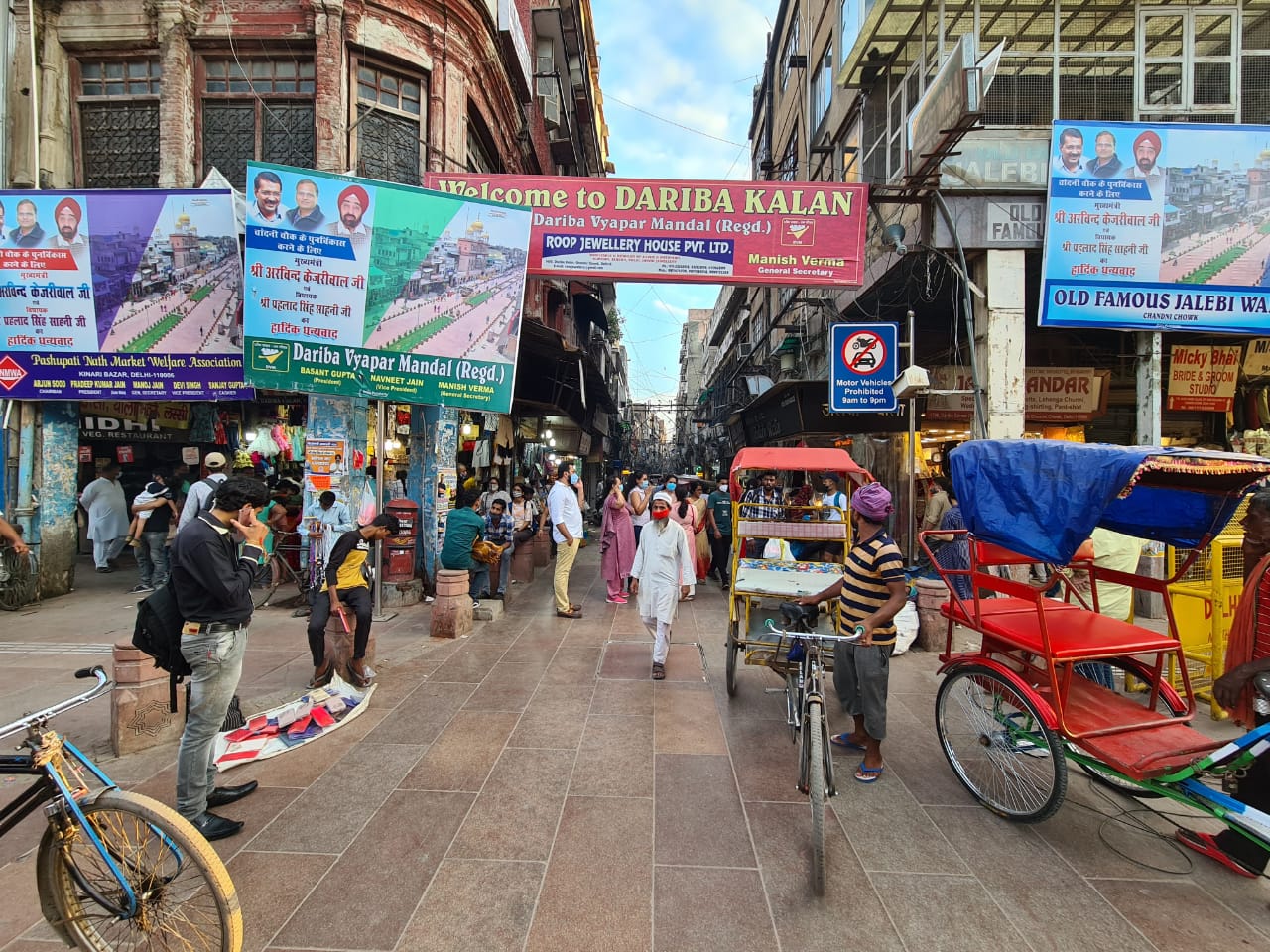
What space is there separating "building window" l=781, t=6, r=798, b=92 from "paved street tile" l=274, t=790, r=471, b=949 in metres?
22.8

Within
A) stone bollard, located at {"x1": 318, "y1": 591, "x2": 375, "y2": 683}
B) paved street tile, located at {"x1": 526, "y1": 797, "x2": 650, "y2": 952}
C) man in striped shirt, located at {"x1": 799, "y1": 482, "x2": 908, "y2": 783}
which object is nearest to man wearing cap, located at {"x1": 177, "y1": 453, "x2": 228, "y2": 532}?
stone bollard, located at {"x1": 318, "y1": 591, "x2": 375, "y2": 683}

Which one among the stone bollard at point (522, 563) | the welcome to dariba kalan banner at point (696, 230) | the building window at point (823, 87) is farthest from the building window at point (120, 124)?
the building window at point (823, 87)

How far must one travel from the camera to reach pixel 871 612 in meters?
4.09

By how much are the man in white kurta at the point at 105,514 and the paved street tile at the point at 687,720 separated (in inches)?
420

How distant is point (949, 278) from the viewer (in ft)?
34.9

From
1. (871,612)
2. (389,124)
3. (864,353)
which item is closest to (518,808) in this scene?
(871,612)

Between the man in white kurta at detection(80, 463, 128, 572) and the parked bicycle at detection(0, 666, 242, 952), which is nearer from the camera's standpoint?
the parked bicycle at detection(0, 666, 242, 952)

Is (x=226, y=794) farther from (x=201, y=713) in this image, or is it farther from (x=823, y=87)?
(x=823, y=87)

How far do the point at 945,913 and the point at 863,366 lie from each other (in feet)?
28.4

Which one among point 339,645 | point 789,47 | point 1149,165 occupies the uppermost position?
point 789,47

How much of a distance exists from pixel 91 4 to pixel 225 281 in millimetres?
5299

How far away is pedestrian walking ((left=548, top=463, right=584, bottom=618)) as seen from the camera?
8.51m

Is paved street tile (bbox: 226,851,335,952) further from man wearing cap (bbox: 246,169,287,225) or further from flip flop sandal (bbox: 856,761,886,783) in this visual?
man wearing cap (bbox: 246,169,287,225)

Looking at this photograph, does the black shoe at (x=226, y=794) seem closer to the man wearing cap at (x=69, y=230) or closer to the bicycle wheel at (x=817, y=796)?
the bicycle wheel at (x=817, y=796)
